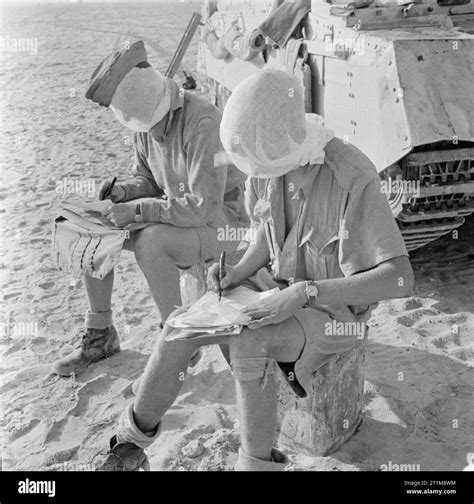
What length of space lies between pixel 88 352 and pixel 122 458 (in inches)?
47.0

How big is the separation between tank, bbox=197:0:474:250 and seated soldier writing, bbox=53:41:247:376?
1292 millimetres

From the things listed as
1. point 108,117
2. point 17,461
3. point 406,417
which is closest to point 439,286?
point 406,417

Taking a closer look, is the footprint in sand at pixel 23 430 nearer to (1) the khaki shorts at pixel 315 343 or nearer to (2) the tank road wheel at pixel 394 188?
(1) the khaki shorts at pixel 315 343

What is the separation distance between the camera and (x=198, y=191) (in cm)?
347

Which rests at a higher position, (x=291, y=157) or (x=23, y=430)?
(x=291, y=157)

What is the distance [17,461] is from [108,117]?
7524 mm
